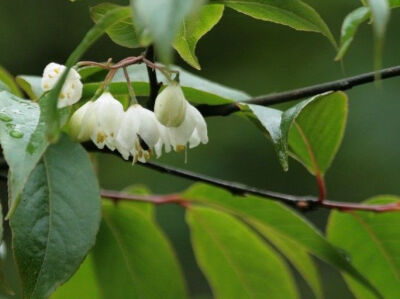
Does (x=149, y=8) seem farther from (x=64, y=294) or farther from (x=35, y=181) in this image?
(x=64, y=294)

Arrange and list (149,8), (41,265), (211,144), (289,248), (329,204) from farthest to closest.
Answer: (211,144), (289,248), (329,204), (41,265), (149,8)

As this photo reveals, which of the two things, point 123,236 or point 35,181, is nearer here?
point 35,181

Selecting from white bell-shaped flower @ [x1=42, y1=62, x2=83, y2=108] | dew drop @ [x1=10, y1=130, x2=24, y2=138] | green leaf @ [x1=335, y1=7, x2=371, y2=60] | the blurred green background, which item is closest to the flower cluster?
white bell-shaped flower @ [x1=42, y1=62, x2=83, y2=108]

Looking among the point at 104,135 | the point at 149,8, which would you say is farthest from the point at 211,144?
the point at 149,8

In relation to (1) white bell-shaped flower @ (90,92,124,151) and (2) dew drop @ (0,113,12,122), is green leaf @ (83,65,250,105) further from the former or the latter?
(2) dew drop @ (0,113,12,122)

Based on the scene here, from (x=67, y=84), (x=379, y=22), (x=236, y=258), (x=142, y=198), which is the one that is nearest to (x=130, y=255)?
(x=142, y=198)

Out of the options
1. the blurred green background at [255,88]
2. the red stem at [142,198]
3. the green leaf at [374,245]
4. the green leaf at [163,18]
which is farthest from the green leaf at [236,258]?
the blurred green background at [255,88]
